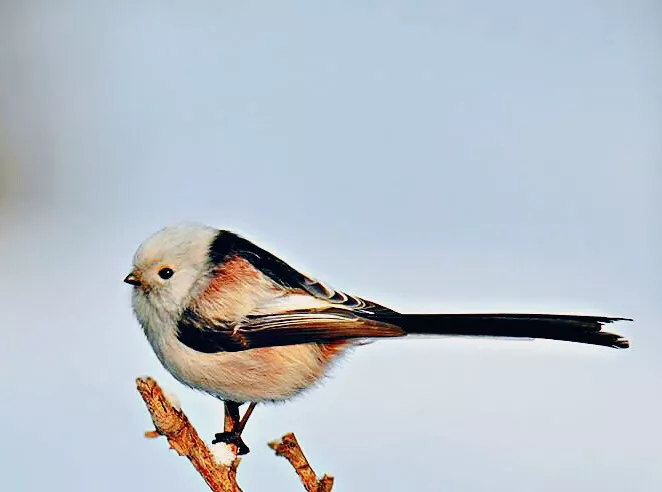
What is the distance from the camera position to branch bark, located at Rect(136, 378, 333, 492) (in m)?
0.65

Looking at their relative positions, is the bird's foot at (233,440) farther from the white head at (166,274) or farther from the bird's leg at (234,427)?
the white head at (166,274)

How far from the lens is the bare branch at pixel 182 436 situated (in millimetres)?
646

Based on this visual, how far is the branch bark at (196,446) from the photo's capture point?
2.12ft

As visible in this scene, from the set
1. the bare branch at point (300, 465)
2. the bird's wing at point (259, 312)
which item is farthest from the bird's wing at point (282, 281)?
the bare branch at point (300, 465)

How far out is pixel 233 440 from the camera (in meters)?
0.74

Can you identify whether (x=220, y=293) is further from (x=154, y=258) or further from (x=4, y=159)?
(x=4, y=159)

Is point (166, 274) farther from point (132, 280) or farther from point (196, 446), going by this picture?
point (196, 446)

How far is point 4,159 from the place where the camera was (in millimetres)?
1165

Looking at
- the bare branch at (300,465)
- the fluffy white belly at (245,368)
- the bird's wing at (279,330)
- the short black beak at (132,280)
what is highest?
the short black beak at (132,280)

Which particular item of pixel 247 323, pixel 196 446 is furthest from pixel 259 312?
pixel 196 446

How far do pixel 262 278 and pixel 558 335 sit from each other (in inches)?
9.5

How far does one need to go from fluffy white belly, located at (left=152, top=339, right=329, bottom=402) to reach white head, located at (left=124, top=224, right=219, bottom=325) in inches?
1.1

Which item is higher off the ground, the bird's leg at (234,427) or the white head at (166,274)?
the white head at (166,274)

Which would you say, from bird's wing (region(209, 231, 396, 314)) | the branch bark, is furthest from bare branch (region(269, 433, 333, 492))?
bird's wing (region(209, 231, 396, 314))
